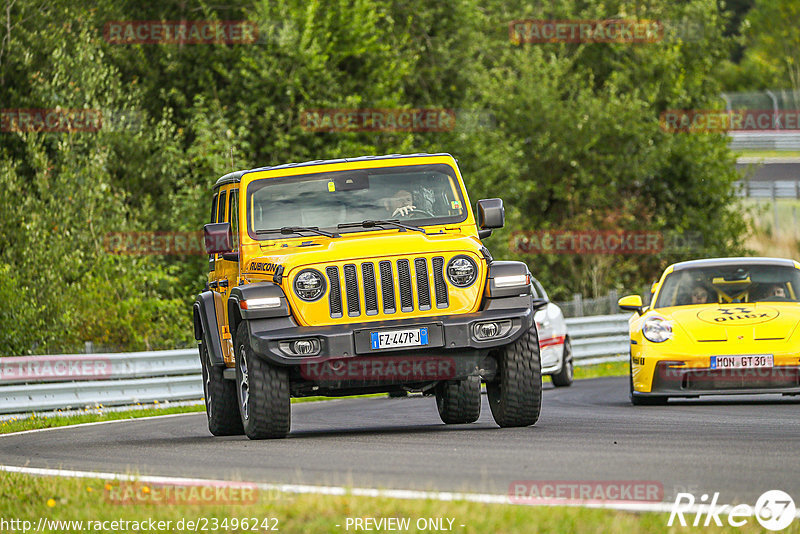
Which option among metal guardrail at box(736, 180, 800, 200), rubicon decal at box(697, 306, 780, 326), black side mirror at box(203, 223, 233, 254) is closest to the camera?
black side mirror at box(203, 223, 233, 254)

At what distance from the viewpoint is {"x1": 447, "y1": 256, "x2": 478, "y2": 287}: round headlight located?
1048 centimetres

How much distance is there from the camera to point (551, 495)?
6.50 m

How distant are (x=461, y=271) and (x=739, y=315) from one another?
4180mm

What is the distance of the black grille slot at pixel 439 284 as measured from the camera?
10.4m

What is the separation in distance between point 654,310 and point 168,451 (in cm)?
604

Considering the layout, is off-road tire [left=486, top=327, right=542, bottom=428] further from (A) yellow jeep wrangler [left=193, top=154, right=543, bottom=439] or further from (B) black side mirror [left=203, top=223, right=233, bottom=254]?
(B) black side mirror [left=203, top=223, right=233, bottom=254]

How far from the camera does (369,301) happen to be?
10367 mm

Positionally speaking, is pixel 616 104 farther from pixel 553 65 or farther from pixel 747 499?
pixel 747 499

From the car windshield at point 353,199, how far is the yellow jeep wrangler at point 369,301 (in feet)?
0.04

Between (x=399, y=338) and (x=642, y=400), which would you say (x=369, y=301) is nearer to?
(x=399, y=338)

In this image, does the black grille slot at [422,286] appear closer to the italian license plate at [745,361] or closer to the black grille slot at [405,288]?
the black grille slot at [405,288]

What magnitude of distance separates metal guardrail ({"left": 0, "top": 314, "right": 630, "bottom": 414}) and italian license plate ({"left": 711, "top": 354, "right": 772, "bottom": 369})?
8.21m
